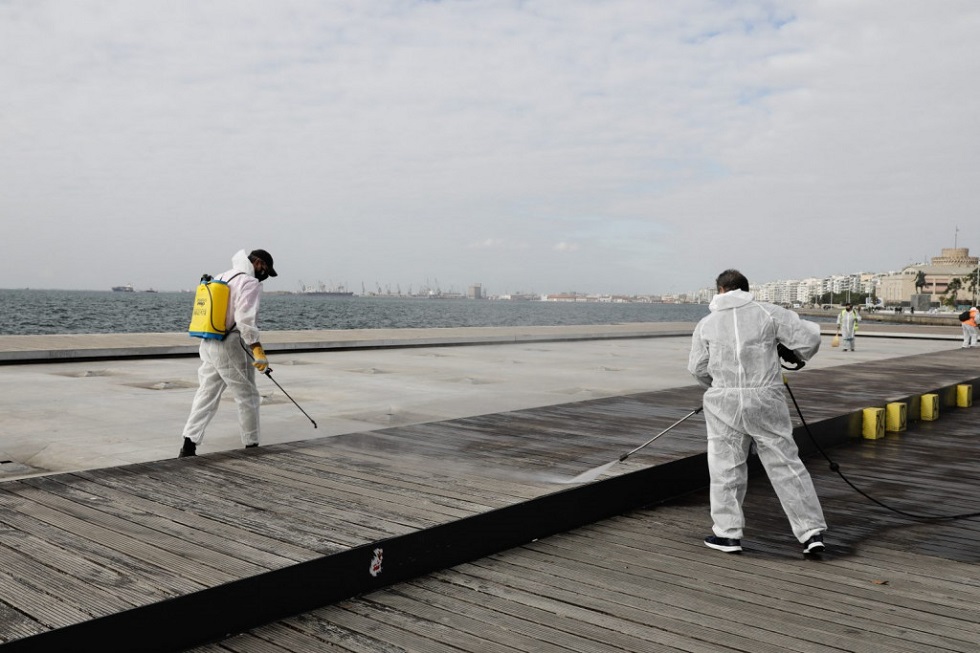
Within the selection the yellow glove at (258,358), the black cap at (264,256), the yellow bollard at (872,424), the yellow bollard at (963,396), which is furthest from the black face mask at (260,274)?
the yellow bollard at (963,396)

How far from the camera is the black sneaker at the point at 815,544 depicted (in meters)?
4.69

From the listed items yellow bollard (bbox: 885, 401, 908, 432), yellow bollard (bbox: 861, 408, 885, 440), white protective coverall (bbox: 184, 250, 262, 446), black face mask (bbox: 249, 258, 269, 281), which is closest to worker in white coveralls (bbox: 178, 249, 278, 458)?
white protective coverall (bbox: 184, 250, 262, 446)

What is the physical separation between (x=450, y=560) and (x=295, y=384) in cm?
877

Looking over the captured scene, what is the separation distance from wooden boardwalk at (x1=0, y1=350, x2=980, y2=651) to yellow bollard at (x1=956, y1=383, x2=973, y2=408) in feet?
21.9

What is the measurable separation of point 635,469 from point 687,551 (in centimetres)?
103

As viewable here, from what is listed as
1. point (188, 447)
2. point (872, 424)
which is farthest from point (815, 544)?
point (872, 424)

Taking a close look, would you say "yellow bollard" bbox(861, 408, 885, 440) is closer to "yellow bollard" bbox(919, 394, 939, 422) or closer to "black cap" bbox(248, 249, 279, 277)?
"yellow bollard" bbox(919, 394, 939, 422)

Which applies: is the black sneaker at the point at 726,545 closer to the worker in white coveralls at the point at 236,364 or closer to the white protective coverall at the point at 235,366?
the worker in white coveralls at the point at 236,364

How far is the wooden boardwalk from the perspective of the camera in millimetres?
3449

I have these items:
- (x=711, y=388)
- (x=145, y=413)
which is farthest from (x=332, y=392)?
(x=711, y=388)

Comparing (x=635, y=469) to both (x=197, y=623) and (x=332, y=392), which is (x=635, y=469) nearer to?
(x=197, y=623)

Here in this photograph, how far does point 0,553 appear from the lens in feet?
12.3

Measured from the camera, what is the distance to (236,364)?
22.5 ft

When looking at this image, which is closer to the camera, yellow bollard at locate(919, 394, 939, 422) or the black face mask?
the black face mask
